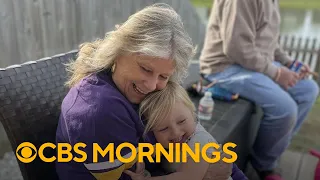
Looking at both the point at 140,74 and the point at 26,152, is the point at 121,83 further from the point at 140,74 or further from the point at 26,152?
the point at 26,152

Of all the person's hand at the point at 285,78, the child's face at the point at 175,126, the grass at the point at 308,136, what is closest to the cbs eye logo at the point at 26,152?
the child's face at the point at 175,126

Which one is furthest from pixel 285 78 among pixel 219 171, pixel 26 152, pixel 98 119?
pixel 26 152

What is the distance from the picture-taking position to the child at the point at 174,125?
1458 millimetres

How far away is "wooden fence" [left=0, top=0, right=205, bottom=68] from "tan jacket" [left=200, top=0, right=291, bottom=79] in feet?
4.16

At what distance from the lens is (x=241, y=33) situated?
98.9 inches

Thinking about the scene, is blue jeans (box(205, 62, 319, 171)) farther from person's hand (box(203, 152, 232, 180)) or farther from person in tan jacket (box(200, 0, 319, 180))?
person's hand (box(203, 152, 232, 180))

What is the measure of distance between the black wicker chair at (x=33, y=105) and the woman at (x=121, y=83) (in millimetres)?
142

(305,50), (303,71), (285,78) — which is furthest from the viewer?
(305,50)

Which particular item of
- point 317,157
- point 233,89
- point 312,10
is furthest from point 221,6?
point 312,10

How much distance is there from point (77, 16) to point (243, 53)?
64.7 inches

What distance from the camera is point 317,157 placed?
3.18 metres

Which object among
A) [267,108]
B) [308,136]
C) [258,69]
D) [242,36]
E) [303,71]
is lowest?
[308,136]

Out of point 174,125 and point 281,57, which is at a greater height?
point 174,125

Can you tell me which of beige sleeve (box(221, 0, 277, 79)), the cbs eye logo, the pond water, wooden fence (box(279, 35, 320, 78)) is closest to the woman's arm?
the cbs eye logo
